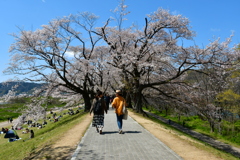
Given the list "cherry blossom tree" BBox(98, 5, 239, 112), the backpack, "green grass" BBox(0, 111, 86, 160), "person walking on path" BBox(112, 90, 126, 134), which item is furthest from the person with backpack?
"cherry blossom tree" BBox(98, 5, 239, 112)

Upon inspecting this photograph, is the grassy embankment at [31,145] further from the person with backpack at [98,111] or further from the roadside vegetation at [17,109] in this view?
the roadside vegetation at [17,109]

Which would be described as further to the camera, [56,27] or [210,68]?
[56,27]

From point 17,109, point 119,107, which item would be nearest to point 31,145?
point 119,107

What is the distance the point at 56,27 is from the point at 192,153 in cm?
1741

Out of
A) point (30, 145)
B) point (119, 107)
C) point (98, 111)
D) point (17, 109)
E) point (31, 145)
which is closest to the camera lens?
point (119, 107)

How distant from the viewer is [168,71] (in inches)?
787

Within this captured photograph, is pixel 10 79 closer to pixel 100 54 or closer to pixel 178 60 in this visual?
pixel 100 54

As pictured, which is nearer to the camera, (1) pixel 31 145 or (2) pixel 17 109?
(1) pixel 31 145

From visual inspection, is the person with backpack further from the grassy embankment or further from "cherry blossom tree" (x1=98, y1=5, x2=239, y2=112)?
"cherry blossom tree" (x1=98, y1=5, x2=239, y2=112)

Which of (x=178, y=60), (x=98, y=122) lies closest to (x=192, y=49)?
(x=178, y=60)

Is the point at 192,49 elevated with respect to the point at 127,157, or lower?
elevated

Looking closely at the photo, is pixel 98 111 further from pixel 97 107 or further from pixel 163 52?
pixel 163 52

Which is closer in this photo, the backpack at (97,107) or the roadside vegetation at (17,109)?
the backpack at (97,107)

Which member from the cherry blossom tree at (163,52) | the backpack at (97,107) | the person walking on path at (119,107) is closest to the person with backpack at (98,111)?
the backpack at (97,107)
